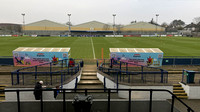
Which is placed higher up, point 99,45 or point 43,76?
point 99,45

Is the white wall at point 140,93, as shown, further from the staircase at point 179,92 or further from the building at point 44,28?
the building at point 44,28

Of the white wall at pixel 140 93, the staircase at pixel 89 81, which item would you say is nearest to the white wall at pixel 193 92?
the white wall at pixel 140 93

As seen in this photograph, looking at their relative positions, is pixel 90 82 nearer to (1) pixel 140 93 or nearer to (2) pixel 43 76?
(2) pixel 43 76

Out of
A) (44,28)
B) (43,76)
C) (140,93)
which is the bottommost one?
(140,93)

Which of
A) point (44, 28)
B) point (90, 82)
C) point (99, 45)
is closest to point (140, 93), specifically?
point (90, 82)

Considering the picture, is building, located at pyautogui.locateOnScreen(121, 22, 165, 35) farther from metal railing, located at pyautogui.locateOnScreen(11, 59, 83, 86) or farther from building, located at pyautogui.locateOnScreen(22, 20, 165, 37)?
metal railing, located at pyautogui.locateOnScreen(11, 59, 83, 86)

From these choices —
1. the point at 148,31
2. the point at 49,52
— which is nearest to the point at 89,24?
the point at 148,31

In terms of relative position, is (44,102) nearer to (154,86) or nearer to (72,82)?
(72,82)

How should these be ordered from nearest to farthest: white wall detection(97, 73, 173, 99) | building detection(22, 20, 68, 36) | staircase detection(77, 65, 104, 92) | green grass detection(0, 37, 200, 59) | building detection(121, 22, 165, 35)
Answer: white wall detection(97, 73, 173, 99), staircase detection(77, 65, 104, 92), green grass detection(0, 37, 200, 59), building detection(22, 20, 68, 36), building detection(121, 22, 165, 35)

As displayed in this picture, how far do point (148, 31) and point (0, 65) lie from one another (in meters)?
109

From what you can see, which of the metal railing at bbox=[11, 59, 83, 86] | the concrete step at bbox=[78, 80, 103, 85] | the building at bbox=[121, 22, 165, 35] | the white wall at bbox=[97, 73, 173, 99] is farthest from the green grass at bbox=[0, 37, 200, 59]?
the building at bbox=[121, 22, 165, 35]

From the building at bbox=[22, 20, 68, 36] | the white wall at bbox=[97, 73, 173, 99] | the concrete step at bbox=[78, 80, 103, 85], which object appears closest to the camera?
the white wall at bbox=[97, 73, 173, 99]

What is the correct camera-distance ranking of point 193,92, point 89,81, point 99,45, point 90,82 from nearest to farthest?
1. point 193,92
2. point 90,82
3. point 89,81
4. point 99,45

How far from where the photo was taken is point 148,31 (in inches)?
4532
